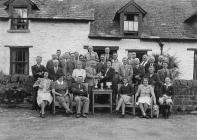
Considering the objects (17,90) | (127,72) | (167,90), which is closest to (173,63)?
(167,90)

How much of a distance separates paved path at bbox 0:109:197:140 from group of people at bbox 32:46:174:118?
0.59 m

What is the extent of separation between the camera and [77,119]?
11492 mm

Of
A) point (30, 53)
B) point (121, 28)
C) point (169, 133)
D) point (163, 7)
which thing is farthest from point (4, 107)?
point (163, 7)

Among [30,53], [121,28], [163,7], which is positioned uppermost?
[163,7]

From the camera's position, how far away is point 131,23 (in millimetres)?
21984

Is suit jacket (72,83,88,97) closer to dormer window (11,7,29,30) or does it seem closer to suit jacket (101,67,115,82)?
suit jacket (101,67,115,82)

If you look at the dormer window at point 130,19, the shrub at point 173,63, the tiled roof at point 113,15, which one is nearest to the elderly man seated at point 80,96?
the shrub at point 173,63

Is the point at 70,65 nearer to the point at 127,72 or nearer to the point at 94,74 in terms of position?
the point at 94,74

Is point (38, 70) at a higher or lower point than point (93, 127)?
higher

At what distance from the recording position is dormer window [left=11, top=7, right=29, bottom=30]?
847 inches

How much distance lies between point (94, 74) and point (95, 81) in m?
0.27

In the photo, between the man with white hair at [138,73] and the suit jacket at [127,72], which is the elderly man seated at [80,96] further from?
the man with white hair at [138,73]

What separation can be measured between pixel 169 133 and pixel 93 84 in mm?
3782

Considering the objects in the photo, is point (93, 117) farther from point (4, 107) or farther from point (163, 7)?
point (163, 7)
